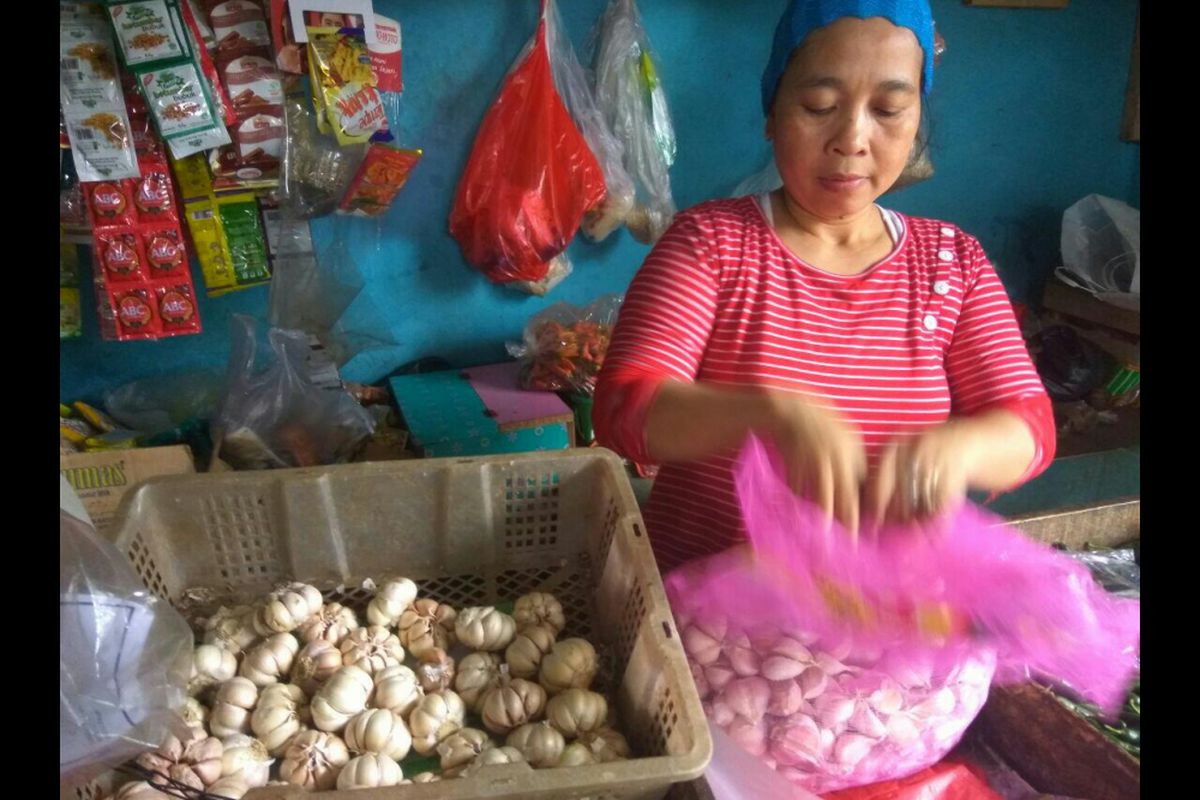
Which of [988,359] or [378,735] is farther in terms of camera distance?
[988,359]

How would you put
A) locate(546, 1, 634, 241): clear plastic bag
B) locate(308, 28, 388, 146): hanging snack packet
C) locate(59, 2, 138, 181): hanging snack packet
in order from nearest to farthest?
1. locate(59, 2, 138, 181): hanging snack packet
2. locate(308, 28, 388, 146): hanging snack packet
3. locate(546, 1, 634, 241): clear plastic bag

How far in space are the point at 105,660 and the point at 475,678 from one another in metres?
0.38

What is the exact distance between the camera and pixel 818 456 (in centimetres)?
74

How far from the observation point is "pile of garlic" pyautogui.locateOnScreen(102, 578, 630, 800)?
0.83 m

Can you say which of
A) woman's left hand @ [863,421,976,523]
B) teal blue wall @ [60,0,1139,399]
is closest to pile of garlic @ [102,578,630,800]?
woman's left hand @ [863,421,976,523]

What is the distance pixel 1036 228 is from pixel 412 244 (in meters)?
1.72

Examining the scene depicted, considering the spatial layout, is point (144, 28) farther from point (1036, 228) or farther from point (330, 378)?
point (1036, 228)

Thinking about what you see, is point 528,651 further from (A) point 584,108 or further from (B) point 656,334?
(A) point 584,108

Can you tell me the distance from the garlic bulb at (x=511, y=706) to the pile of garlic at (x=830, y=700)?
0.18 metres

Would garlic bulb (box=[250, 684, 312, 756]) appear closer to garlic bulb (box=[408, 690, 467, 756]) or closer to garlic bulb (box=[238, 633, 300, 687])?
garlic bulb (box=[238, 633, 300, 687])

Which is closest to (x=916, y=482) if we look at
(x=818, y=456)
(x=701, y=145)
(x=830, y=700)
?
(x=818, y=456)

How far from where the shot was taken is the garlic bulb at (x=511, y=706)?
90cm

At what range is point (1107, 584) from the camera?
3.91 feet
